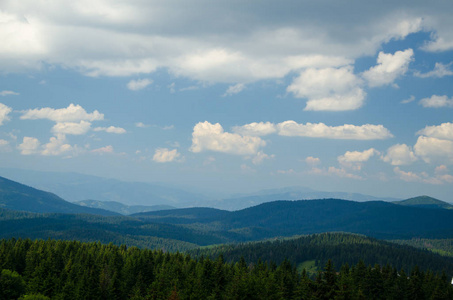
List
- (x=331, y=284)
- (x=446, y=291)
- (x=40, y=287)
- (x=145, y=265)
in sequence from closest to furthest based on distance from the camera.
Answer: (x=331, y=284), (x=446, y=291), (x=40, y=287), (x=145, y=265)

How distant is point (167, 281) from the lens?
408ft

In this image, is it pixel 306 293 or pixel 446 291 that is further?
pixel 446 291

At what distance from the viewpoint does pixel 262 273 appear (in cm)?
13088

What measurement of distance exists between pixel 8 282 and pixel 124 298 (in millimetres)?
32942

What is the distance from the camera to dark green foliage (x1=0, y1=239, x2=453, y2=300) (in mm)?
103250

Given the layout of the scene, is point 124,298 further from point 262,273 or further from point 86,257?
point 262,273

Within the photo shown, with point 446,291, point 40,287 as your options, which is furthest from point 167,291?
point 446,291

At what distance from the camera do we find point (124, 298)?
4943 inches

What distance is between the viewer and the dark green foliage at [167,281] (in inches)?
4065

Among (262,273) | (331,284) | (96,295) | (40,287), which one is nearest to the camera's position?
(331,284)

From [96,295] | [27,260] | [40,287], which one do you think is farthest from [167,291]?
[27,260]

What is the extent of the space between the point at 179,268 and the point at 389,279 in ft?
215

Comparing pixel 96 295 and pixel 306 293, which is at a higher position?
pixel 306 293

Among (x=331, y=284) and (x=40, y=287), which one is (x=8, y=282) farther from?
(x=331, y=284)
